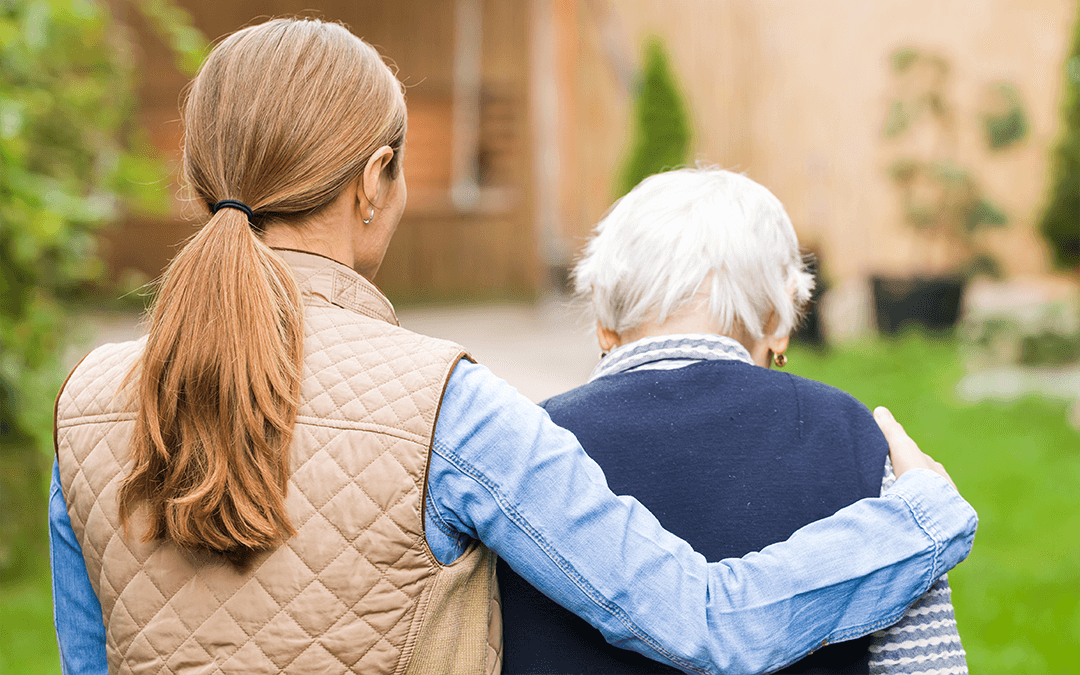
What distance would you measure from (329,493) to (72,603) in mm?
507

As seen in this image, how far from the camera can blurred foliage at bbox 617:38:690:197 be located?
364 inches

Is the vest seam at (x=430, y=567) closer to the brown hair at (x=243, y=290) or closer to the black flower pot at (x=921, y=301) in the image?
the brown hair at (x=243, y=290)

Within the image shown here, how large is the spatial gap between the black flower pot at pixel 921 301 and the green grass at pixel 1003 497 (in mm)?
942

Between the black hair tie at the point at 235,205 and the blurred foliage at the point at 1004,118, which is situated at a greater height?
the black hair tie at the point at 235,205

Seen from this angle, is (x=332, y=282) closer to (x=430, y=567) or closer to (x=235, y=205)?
(x=235, y=205)

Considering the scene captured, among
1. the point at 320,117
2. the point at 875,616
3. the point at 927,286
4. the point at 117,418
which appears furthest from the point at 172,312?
the point at 927,286

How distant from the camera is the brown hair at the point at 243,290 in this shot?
1028mm

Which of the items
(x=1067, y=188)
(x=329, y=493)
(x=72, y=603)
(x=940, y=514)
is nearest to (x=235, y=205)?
(x=329, y=493)

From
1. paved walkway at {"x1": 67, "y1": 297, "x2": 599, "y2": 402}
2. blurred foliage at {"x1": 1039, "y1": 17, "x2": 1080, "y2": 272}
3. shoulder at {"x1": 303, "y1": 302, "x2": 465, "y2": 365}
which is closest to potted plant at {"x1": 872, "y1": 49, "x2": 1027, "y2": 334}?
blurred foliage at {"x1": 1039, "y1": 17, "x2": 1080, "y2": 272}

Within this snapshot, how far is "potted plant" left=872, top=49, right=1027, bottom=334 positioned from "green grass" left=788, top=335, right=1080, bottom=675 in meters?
2.19

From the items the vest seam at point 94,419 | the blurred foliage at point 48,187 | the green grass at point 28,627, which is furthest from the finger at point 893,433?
the green grass at point 28,627

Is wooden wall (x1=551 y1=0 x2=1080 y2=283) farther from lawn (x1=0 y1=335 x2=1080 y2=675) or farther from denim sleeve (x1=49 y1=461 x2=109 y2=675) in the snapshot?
denim sleeve (x1=49 y1=461 x2=109 y2=675)

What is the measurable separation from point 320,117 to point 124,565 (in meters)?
0.59

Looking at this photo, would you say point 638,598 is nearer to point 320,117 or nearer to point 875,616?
point 875,616
